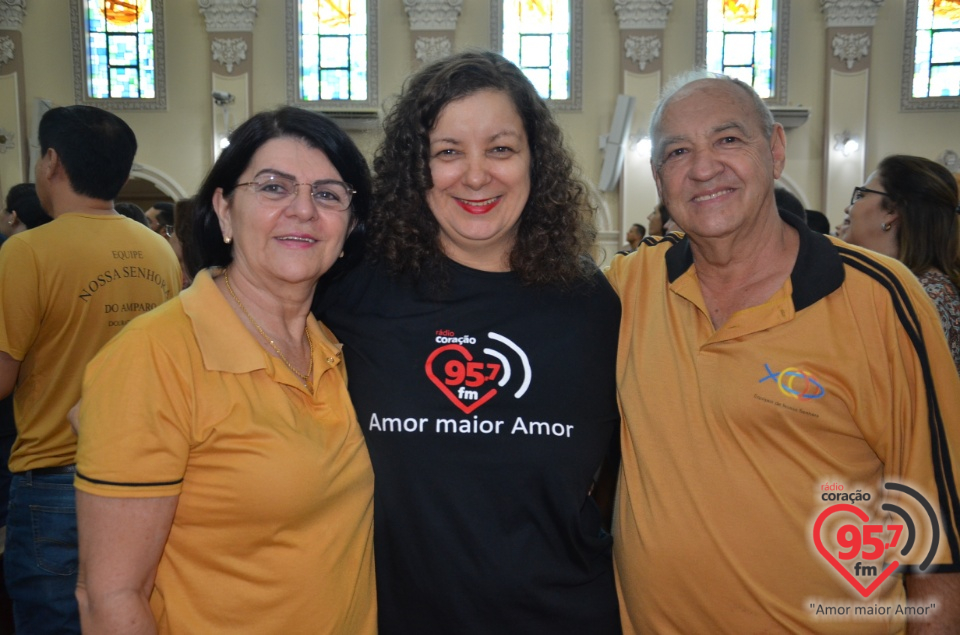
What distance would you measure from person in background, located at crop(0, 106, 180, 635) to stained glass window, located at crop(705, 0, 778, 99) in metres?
13.5

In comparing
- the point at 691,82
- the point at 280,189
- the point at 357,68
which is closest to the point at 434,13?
the point at 357,68

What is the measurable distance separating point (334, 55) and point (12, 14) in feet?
20.2

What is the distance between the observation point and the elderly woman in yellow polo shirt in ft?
4.58

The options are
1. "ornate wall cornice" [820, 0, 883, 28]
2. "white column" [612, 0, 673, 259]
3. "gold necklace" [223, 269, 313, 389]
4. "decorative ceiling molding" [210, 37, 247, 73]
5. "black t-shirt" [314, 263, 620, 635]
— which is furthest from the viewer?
"decorative ceiling molding" [210, 37, 247, 73]

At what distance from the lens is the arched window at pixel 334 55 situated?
14.2 metres

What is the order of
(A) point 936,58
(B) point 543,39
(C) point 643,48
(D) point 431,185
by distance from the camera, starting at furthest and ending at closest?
(B) point 543,39, (A) point 936,58, (C) point 643,48, (D) point 431,185

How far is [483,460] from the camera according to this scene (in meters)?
1.82

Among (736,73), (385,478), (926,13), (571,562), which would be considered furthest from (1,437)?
(926,13)

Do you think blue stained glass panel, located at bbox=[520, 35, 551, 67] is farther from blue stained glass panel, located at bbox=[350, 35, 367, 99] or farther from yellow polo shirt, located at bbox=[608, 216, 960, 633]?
yellow polo shirt, located at bbox=[608, 216, 960, 633]

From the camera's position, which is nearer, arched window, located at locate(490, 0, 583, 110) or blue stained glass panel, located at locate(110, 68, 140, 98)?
arched window, located at locate(490, 0, 583, 110)

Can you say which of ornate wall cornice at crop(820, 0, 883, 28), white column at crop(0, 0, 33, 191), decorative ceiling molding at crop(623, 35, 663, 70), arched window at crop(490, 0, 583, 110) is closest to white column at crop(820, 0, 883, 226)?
ornate wall cornice at crop(820, 0, 883, 28)

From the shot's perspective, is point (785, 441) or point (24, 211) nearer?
point (785, 441)

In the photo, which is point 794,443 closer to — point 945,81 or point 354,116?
point 354,116

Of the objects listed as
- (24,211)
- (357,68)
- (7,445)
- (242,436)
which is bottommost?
(7,445)
